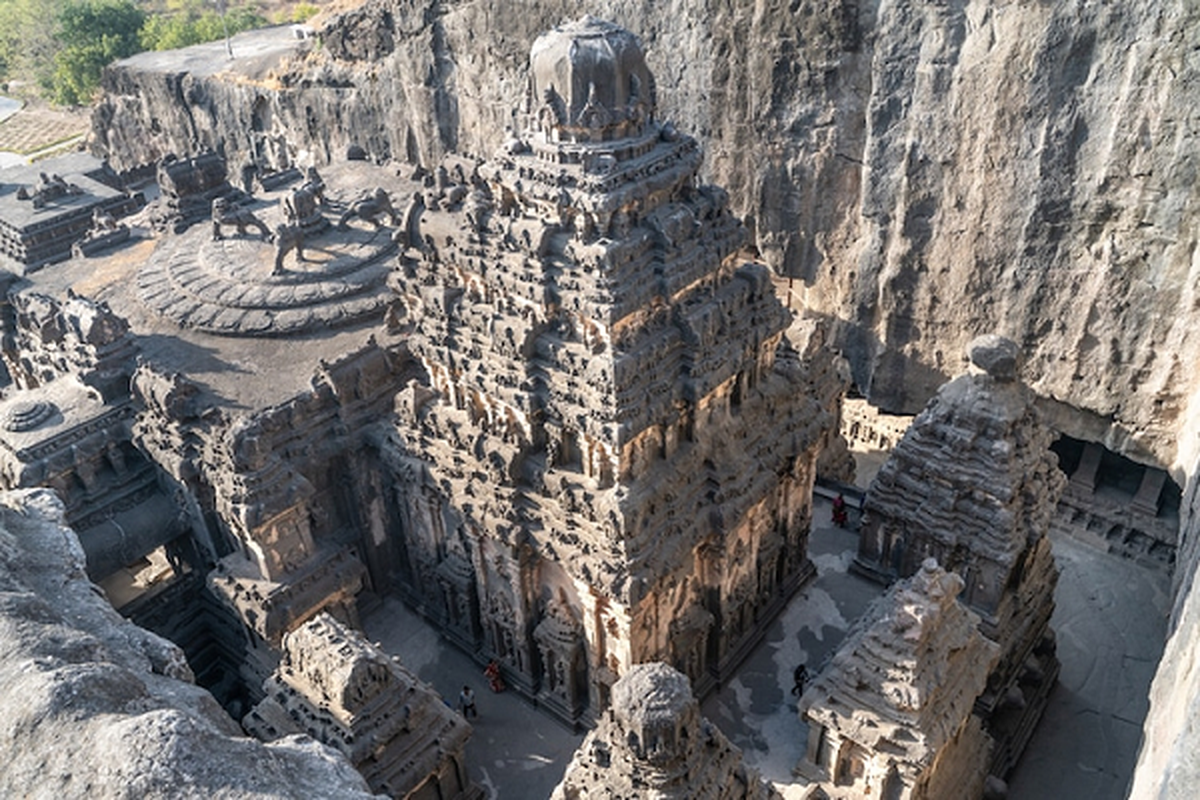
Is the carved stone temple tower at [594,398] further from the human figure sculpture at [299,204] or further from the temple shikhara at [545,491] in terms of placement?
the human figure sculpture at [299,204]

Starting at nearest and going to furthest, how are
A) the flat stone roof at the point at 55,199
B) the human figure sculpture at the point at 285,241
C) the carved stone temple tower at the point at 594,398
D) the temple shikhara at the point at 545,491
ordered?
the temple shikhara at the point at 545,491 < the carved stone temple tower at the point at 594,398 < the human figure sculpture at the point at 285,241 < the flat stone roof at the point at 55,199

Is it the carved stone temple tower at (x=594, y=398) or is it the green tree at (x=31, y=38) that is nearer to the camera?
the carved stone temple tower at (x=594, y=398)

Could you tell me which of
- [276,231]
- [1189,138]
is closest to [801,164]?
[1189,138]

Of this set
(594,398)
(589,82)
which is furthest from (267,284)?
(589,82)

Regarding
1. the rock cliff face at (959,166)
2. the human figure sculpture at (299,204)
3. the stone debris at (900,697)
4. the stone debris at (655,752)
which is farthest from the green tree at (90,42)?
the stone debris at (900,697)

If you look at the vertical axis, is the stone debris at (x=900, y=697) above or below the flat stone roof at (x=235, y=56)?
below

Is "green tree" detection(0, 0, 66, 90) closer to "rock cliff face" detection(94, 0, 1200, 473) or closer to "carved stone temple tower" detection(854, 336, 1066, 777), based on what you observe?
"rock cliff face" detection(94, 0, 1200, 473)

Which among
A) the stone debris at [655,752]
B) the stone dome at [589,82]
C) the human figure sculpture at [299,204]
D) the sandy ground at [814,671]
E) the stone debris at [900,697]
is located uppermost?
the stone dome at [589,82]
